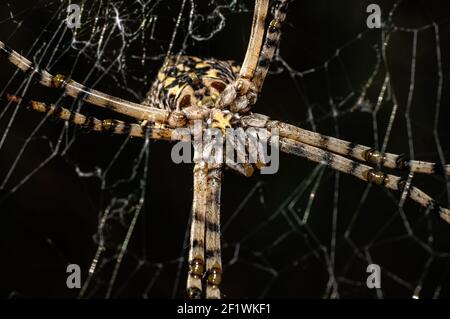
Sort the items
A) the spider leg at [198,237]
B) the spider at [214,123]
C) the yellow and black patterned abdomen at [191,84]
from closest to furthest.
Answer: the spider leg at [198,237] → the spider at [214,123] → the yellow and black patterned abdomen at [191,84]

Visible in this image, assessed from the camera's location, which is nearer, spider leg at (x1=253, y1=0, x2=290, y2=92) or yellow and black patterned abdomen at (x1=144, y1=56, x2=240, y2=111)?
spider leg at (x1=253, y1=0, x2=290, y2=92)

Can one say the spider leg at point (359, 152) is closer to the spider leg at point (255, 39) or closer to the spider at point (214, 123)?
the spider at point (214, 123)

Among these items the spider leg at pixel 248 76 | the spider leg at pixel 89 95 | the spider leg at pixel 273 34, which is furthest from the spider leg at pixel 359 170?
the spider leg at pixel 89 95

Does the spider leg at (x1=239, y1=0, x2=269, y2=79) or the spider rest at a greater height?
the spider leg at (x1=239, y1=0, x2=269, y2=79)

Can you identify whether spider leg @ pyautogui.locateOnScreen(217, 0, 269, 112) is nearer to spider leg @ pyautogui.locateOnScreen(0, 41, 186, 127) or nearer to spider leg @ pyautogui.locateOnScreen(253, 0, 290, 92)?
spider leg @ pyautogui.locateOnScreen(253, 0, 290, 92)

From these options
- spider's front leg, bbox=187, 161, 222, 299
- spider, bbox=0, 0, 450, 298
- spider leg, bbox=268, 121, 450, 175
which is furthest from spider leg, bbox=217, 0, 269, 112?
spider's front leg, bbox=187, 161, 222, 299

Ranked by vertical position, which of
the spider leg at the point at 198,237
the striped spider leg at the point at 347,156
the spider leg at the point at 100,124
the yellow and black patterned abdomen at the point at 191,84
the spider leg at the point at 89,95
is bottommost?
the spider leg at the point at 198,237

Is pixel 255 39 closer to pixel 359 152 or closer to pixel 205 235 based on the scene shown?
pixel 359 152
